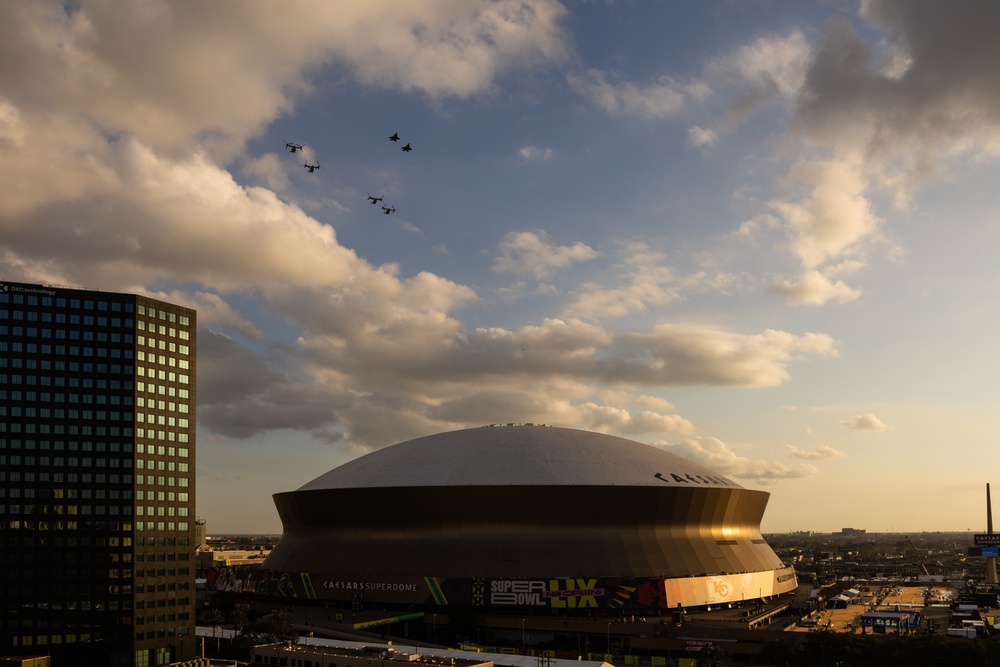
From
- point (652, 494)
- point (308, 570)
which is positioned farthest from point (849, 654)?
point (308, 570)

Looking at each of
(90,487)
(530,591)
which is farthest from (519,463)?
(90,487)

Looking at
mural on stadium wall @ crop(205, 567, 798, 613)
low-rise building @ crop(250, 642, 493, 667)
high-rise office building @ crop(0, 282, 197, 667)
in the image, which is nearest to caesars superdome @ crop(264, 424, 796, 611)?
mural on stadium wall @ crop(205, 567, 798, 613)

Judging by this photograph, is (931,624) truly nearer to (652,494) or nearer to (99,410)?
(652,494)

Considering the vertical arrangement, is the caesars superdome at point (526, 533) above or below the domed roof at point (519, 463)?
below

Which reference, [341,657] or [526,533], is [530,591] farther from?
[341,657]

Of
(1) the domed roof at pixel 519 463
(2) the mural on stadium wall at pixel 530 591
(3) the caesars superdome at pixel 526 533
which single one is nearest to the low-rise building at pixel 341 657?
(2) the mural on stadium wall at pixel 530 591

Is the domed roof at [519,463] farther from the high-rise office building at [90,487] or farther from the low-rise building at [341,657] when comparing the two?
the low-rise building at [341,657]

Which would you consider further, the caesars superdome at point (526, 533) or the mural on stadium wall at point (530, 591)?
the caesars superdome at point (526, 533)

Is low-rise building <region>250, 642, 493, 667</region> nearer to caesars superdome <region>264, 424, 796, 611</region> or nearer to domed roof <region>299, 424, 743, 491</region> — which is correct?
caesars superdome <region>264, 424, 796, 611</region>
